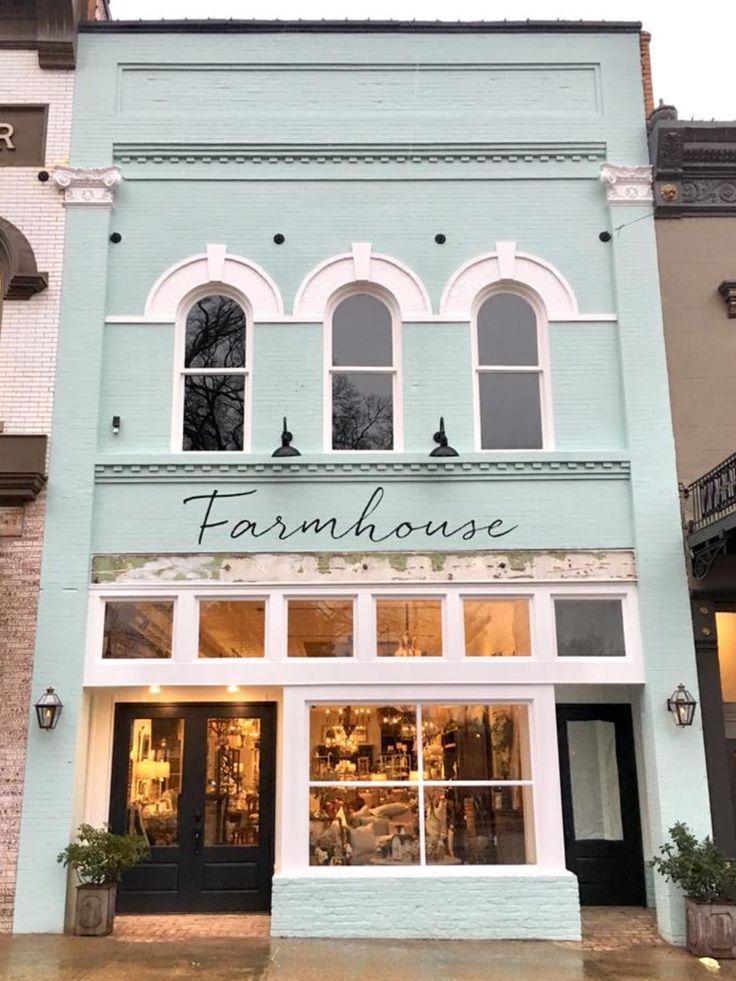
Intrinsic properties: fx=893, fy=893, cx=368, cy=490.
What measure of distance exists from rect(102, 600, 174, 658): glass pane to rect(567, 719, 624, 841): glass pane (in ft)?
15.4

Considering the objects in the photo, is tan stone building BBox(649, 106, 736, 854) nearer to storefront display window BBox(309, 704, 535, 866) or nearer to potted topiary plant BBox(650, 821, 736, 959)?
potted topiary plant BBox(650, 821, 736, 959)

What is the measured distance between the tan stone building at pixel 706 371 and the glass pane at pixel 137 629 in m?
5.72

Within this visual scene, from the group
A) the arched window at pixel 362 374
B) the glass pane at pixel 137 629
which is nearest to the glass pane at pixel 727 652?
the arched window at pixel 362 374

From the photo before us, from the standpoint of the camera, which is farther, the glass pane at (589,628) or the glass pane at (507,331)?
the glass pane at (507,331)

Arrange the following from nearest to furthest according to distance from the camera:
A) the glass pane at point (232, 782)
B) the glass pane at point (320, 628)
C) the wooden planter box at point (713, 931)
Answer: the wooden planter box at point (713, 931)
the glass pane at point (320, 628)
the glass pane at point (232, 782)

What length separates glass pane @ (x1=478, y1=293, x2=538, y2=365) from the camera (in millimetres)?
10469

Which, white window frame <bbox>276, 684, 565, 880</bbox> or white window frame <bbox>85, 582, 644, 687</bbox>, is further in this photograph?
white window frame <bbox>85, 582, 644, 687</bbox>

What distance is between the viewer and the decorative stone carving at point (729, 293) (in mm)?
10305

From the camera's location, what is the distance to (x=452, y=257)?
34.6 ft

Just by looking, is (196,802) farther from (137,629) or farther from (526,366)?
(526,366)

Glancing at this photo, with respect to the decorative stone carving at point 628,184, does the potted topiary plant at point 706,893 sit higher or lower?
lower

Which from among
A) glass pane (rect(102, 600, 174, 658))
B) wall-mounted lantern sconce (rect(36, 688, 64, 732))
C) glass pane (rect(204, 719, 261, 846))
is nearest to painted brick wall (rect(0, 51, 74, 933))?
wall-mounted lantern sconce (rect(36, 688, 64, 732))

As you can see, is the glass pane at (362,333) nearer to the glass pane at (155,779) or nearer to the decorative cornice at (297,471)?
the decorative cornice at (297,471)

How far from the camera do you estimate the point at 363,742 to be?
934 cm
